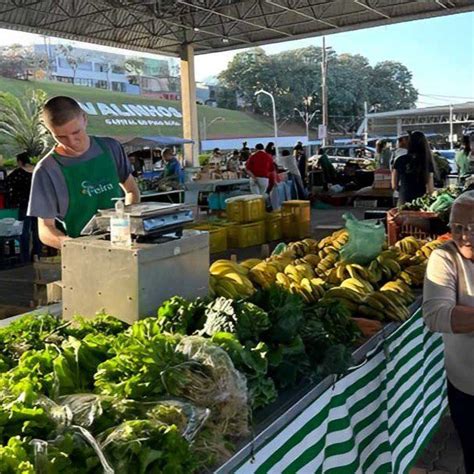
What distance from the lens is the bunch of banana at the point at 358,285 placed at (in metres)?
3.00

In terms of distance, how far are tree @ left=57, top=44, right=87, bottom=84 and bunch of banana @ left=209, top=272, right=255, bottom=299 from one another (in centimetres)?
5816

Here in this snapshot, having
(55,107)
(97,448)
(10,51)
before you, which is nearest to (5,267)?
(55,107)

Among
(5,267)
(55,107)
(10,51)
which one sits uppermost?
(10,51)

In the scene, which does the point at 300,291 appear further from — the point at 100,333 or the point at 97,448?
the point at 97,448

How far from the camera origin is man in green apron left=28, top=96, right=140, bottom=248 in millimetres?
2547

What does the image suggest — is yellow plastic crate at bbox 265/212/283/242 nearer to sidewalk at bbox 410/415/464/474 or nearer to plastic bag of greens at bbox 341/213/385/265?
plastic bag of greens at bbox 341/213/385/265

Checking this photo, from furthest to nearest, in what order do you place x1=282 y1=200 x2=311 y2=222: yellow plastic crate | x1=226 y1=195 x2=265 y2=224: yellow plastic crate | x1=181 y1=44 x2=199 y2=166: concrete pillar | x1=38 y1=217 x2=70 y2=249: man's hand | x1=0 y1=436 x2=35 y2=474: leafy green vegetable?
x1=181 y1=44 x2=199 y2=166: concrete pillar, x1=282 y1=200 x2=311 y2=222: yellow plastic crate, x1=226 y1=195 x2=265 y2=224: yellow plastic crate, x1=38 y1=217 x2=70 y2=249: man's hand, x1=0 y1=436 x2=35 y2=474: leafy green vegetable

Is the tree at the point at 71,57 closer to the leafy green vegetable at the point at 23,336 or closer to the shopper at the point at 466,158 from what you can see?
the shopper at the point at 466,158

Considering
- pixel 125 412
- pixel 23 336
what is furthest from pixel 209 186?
pixel 125 412

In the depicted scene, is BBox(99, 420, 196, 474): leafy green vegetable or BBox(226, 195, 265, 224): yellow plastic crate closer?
BBox(99, 420, 196, 474): leafy green vegetable

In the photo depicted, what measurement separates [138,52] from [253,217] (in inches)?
325

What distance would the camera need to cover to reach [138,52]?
15695mm

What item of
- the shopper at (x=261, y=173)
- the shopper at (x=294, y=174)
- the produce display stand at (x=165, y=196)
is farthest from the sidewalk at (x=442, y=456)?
the shopper at (x=294, y=174)

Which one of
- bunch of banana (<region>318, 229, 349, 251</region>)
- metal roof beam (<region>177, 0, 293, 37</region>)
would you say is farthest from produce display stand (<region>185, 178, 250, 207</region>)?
bunch of banana (<region>318, 229, 349, 251</region>)
